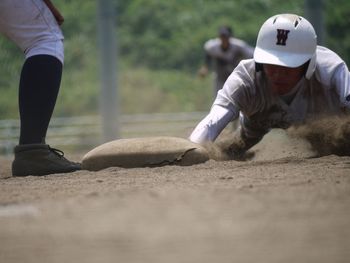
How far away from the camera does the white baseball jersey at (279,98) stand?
16.4 feet

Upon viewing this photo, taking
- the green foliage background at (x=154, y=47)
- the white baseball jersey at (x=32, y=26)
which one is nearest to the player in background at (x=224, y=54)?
the green foliage background at (x=154, y=47)

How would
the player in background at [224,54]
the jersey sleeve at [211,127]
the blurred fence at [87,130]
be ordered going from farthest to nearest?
the blurred fence at [87,130]
the player in background at [224,54]
the jersey sleeve at [211,127]

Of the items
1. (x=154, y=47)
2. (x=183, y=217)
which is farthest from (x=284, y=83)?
(x=154, y=47)

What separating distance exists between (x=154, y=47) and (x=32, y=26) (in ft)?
52.5

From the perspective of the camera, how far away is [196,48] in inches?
793

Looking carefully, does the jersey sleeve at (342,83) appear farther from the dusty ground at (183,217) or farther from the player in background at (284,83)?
the dusty ground at (183,217)

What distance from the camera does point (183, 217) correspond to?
121 inches

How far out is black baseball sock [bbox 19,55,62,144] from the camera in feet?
15.3

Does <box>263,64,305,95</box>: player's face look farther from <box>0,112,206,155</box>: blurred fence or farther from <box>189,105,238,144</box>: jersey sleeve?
<box>0,112,206,155</box>: blurred fence

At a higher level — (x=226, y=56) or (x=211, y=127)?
(x=211, y=127)

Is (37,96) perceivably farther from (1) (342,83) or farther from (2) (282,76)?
(1) (342,83)

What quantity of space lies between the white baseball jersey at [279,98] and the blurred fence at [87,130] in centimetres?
858

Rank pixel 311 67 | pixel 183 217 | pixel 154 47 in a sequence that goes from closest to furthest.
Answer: pixel 183 217 < pixel 311 67 < pixel 154 47

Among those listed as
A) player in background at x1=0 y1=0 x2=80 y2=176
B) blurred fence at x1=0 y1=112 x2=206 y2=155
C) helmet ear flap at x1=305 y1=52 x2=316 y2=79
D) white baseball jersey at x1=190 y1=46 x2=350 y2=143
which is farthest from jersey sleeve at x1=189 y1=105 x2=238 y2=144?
blurred fence at x1=0 y1=112 x2=206 y2=155
